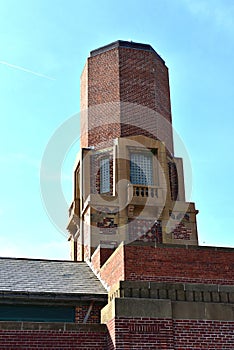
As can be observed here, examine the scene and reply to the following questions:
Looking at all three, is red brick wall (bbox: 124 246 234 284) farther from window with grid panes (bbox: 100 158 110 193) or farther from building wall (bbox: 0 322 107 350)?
window with grid panes (bbox: 100 158 110 193)

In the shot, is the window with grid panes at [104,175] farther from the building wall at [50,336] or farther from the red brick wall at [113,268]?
the building wall at [50,336]

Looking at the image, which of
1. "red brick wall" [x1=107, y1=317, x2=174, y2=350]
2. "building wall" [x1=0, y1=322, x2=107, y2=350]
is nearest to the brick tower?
"building wall" [x1=0, y1=322, x2=107, y2=350]

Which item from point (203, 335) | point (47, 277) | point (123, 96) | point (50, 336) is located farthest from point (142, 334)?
point (123, 96)

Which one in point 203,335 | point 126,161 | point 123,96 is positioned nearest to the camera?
point 203,335

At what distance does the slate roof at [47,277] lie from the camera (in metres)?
17.4

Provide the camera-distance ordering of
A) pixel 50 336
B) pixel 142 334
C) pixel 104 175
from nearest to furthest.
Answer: pixel 142 334 < pixel 50 336 < pixel 104 175

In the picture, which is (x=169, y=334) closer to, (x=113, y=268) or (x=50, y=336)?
(x=50, y=336)

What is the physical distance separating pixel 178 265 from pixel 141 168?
8.13 metres

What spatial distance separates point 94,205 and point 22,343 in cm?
905

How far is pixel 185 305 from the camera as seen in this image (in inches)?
558

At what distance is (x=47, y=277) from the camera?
1884 cm

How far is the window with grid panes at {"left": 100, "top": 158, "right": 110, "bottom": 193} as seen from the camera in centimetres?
2397

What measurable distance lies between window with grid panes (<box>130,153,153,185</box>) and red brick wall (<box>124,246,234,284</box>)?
7042 millimetres

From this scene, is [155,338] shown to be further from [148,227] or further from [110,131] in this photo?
[110,131]
